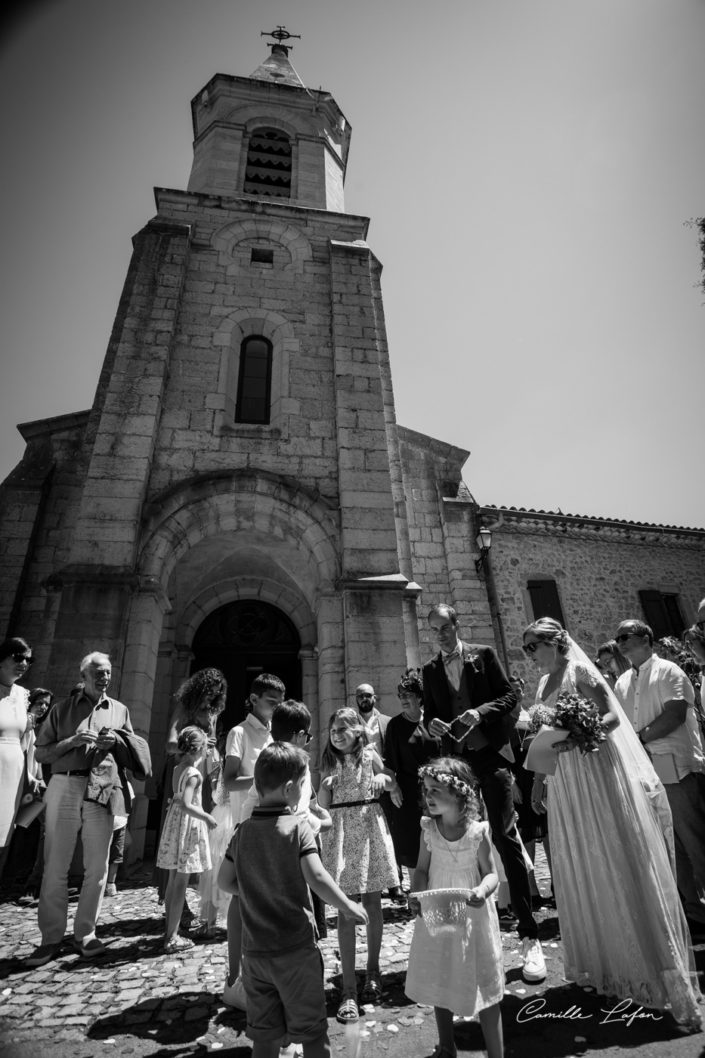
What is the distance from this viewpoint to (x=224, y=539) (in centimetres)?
886

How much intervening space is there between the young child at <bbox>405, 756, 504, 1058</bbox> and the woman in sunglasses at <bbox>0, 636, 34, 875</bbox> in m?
3.16

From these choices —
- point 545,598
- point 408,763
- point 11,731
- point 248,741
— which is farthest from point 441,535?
point 11,731

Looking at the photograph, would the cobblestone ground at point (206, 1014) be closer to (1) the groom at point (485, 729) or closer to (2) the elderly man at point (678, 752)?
(1) the groom at point (485, 729)

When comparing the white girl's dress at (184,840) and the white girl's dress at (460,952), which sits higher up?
the white girl's dress at (184,840)

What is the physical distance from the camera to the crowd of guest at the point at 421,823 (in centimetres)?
221

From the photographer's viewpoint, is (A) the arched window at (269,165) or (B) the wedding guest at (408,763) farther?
(A) the arched window at (269,165)

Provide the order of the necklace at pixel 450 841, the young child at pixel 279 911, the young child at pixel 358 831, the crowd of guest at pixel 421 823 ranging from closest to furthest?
1. the young child at pixel 279 911
2. the crowd of guest at pixel 421 823
3. the necklace at pixel 450 841
4. the young child at pixel 358 831

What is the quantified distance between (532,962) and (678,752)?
158 centimetres

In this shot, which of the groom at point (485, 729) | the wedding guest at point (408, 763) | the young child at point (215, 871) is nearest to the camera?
the groom at point (485, 729)

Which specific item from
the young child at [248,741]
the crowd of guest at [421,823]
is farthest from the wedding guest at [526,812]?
the young child at [248,741]

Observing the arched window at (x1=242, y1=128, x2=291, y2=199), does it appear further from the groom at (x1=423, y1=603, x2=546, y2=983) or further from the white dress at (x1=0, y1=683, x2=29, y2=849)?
the groom at (x1=423, y1=603, x2=546, y2=983)

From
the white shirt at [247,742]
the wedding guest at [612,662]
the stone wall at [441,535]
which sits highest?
the stone wall at [441,535]

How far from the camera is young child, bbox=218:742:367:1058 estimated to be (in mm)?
2002

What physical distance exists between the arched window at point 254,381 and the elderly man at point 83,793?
5.97m
